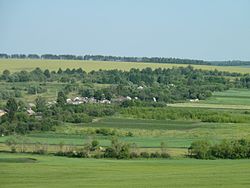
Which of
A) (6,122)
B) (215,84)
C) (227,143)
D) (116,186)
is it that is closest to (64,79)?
(215,84)

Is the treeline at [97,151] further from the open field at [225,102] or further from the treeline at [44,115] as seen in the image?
the open field at [225,102]

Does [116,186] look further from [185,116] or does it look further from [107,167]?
[185,116]

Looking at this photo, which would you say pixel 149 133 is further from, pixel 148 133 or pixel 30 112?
pixel 30 112

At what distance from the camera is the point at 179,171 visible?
29859mm

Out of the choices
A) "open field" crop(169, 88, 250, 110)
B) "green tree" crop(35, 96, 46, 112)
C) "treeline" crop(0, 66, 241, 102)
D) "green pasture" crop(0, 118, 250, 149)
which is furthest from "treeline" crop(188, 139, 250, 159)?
"treeline" crop(0, 66, 241, 102)

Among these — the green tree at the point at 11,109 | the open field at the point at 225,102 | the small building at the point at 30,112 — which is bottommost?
the open field at the point at 225,102

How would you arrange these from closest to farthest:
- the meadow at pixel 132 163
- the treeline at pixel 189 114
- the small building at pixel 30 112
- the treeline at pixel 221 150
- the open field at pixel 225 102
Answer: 1. the meadow at pixel 132 163
2. the treeline at pixel 221 150
3. the treeline at pixel 189 114
4. the small building at pixel 30 112
5. the open field at pixel 225 102

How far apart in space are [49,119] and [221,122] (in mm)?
13995

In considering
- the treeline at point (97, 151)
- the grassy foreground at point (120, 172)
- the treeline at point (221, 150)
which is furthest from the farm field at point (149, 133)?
the grassy foreground at point (120, 172)

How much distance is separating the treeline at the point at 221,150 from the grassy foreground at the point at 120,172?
58.2 inches

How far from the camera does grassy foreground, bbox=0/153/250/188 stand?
86.1 ft

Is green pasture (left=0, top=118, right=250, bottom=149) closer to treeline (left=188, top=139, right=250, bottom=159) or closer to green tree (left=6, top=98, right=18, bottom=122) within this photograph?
treeline (left=188, top=139, right=250, bottom=159)

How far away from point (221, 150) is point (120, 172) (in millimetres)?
8522

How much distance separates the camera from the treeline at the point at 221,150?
1405 inches
